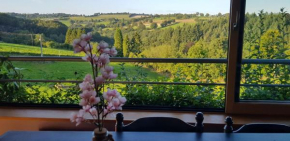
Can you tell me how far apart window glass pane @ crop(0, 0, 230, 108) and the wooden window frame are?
0.11 m

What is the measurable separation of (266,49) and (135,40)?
1.12 m

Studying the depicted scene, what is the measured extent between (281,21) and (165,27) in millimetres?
940

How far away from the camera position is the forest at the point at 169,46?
2.11 meters

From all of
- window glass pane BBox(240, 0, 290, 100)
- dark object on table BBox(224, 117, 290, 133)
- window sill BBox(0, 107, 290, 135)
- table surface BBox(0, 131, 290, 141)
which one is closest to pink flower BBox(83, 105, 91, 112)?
table surface BBox(0, 131, 290, 141)

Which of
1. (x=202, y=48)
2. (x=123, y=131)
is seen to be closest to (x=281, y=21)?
(x=202, y=48)

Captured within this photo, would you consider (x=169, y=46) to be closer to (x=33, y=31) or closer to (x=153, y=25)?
(x=153, y=25)

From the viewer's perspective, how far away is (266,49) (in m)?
2.12

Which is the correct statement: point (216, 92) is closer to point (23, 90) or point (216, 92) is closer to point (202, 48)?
point (202, 48)

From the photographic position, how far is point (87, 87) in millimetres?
937

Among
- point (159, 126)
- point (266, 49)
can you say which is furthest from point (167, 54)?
point (159, 126)

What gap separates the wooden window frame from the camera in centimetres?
202

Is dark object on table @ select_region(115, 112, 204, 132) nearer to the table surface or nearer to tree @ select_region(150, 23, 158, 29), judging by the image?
the table surface

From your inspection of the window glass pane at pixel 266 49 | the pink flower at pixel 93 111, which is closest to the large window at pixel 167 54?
the window glass pane at pixel 266 49

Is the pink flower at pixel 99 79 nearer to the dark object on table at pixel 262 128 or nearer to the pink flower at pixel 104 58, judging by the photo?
the pink flower at pixel 104 58
